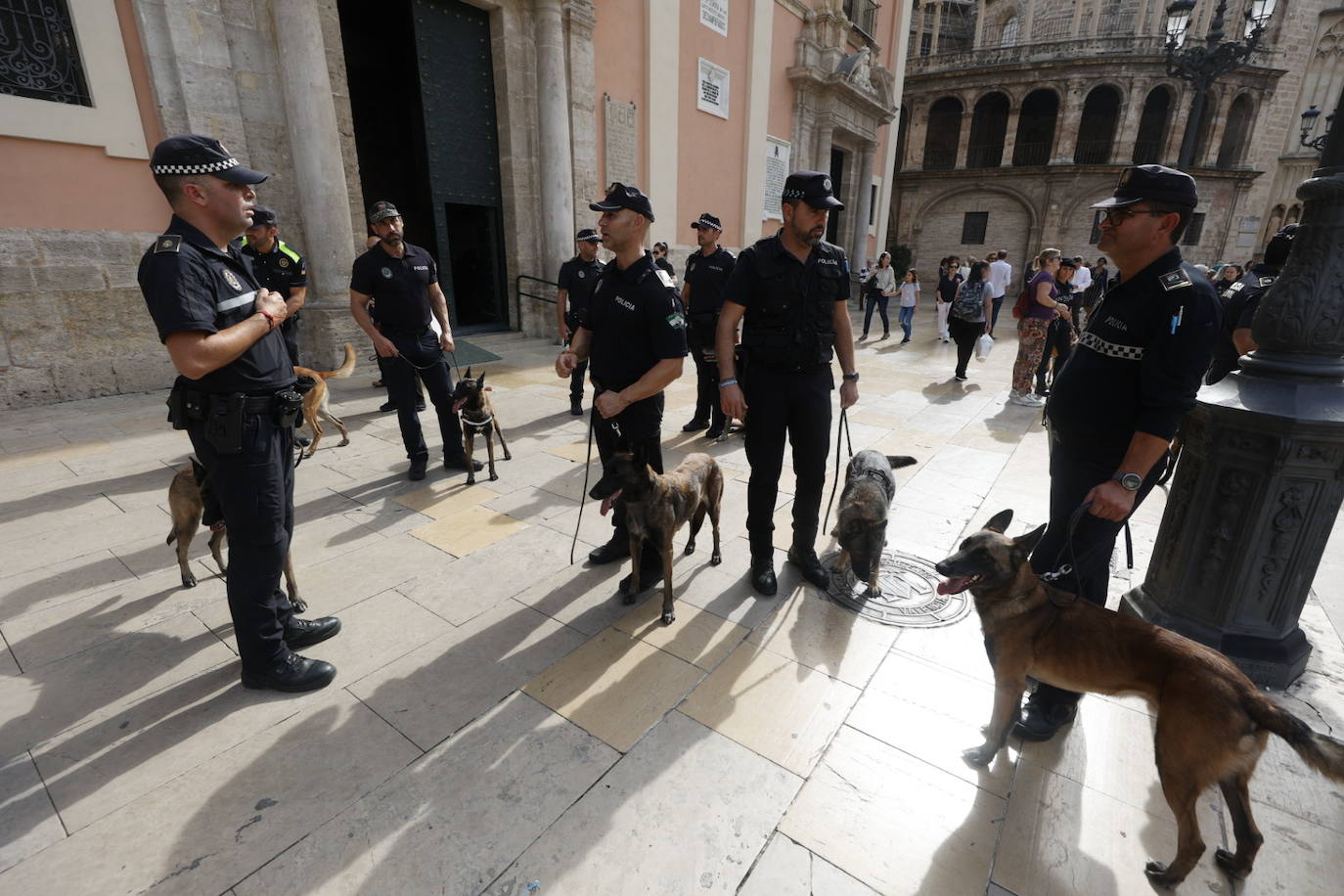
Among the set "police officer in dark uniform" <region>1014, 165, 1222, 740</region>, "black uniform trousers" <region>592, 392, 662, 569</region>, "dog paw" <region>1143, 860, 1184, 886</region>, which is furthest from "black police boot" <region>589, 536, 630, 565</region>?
"dog paw" <region>1143, 860, 1184, 886</region>

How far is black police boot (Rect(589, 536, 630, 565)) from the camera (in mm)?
4090

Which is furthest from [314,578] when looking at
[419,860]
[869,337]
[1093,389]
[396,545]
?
[869,337]

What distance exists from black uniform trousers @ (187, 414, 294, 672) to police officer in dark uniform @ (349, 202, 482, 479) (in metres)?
2.70

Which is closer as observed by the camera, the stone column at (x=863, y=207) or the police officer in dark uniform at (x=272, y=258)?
the police officer in dark uniform at (x=272, y=258)

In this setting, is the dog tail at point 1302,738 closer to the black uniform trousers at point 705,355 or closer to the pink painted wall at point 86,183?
the black uniform trousers at point 705,355

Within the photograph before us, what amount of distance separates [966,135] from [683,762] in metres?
37.9

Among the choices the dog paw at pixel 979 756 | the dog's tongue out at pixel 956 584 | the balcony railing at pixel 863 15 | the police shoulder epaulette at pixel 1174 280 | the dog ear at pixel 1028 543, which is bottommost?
the dog paw at pixel 979 756

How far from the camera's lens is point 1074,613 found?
2.29 m

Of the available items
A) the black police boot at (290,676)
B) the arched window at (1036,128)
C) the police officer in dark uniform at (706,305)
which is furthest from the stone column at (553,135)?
the arched window at (1036,128)

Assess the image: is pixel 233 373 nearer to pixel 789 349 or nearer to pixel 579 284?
pixel 789 349

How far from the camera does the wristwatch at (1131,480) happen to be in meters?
2.26

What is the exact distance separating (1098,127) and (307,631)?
41.8 m

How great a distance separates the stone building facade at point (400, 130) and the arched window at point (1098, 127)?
18.8 meters

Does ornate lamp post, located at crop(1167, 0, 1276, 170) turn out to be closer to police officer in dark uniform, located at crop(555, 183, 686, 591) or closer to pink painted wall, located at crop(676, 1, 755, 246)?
pink painted wall, located at crop(676, 1, 755, 246)
